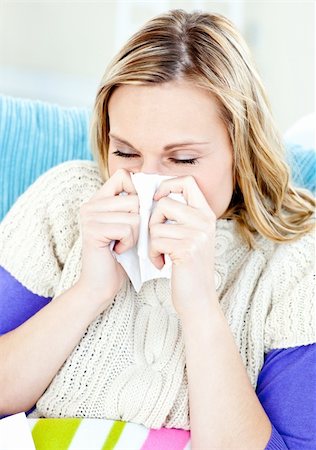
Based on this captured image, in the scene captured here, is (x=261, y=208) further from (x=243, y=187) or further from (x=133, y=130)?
(x=133, y=130)

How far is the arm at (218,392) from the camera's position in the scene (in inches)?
40.5

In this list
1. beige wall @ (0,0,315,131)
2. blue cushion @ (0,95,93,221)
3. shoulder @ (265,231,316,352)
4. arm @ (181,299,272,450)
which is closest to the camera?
arm @ (181,299,272,450)

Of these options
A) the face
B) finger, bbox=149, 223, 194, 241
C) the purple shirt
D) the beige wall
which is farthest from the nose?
the beige wall

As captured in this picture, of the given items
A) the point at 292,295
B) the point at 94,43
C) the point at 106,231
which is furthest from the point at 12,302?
the point at 94,43

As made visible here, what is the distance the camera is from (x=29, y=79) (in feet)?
10.5

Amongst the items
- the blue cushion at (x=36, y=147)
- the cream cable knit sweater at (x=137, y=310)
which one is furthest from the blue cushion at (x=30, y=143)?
the cream cable knit sweater at (x=137, y=310)

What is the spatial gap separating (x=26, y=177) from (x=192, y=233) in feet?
1.84

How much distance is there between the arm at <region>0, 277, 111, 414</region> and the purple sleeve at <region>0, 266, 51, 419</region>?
0.09 meters

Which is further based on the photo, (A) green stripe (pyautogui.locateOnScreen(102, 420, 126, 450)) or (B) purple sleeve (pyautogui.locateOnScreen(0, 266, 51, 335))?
(B) purple sleeve (pyautogui.locateOnScreen(0, 266, 51, 335))

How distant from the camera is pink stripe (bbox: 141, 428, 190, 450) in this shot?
1056 mm

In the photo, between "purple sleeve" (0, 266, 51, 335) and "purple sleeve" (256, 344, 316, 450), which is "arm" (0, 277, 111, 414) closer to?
"purple sleeve" (0, 266, 51, 335)

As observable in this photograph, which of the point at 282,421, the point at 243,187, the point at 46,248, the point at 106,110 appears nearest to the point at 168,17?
the point at 106,110

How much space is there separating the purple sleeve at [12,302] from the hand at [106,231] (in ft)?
0.45

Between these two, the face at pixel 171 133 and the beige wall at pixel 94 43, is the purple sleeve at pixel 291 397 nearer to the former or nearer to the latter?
the face at pixel 171 133
